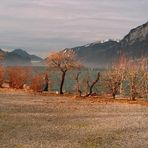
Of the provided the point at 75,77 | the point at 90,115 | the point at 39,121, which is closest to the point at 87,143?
the point at 39,121

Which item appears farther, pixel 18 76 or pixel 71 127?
pixel 18 76

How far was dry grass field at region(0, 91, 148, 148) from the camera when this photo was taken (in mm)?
23344

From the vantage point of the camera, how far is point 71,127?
28.9m

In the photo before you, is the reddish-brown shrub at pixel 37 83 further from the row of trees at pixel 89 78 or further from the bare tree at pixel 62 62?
the bare tree at pixel 62 62

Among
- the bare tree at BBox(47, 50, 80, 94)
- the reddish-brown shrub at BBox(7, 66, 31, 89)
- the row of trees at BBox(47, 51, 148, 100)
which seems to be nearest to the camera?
the row of trees at BBox(47, 51, 148, 100)

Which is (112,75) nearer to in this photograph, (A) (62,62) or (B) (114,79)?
(B) (114,79)

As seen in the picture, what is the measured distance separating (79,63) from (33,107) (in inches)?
961

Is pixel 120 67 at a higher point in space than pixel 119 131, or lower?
higher

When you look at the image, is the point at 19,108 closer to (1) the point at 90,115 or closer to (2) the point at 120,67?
(1) the point at 90,115

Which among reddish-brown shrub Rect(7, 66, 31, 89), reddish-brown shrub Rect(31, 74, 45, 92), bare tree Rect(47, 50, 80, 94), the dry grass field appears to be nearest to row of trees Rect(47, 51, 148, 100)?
bare tree Rect(47, 50, 80, 94)

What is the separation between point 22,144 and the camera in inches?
886

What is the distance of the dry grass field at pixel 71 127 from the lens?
23.3m

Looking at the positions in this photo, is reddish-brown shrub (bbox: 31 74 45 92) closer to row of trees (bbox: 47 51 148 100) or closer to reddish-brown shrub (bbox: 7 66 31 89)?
row of trees (bbox: 47 51 148 100)

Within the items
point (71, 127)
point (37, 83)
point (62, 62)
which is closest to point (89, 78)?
→ point (62, 62)
